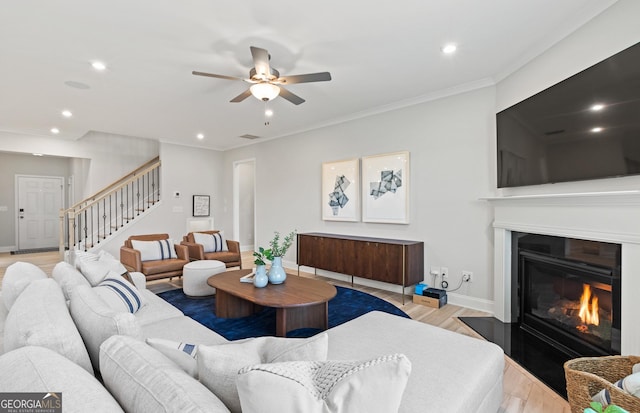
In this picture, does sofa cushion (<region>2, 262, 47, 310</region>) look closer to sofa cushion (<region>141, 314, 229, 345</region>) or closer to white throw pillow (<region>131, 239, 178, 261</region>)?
sofa cushion (<region>141, 314, 229, 345</region>)

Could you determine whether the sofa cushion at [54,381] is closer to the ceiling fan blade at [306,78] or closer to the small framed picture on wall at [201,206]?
the ceiling fan blade at [306,78]

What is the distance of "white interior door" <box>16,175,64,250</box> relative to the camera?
7941mm

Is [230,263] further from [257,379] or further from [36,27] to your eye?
[257,379]

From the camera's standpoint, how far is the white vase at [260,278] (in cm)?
321

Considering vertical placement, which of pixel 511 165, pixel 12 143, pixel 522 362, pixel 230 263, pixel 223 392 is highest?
pixel 12 143

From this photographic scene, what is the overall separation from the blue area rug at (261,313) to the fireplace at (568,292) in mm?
1294

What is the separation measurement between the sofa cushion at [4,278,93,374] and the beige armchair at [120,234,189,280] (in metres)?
3.02

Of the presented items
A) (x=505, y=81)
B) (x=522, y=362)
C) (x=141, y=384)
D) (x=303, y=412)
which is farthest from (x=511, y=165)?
(x=141, y=384)

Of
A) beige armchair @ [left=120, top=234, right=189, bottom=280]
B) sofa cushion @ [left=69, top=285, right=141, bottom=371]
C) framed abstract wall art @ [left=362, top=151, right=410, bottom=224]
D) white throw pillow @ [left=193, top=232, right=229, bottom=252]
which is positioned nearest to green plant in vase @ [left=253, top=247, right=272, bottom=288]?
sofa cushion @ [left=69, top=285, right=141, bottom=371]

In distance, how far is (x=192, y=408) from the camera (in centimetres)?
76

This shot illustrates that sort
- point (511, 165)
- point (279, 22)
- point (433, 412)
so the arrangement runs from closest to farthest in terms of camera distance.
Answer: point (433, 412), point (279, 22), point (511, 165)

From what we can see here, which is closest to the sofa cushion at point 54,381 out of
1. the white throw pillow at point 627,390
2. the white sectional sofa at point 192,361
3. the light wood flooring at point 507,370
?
the white sectional sofa at point 192,361

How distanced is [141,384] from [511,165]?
3.63 metres

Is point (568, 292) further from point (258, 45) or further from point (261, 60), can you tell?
point (258, 45)
